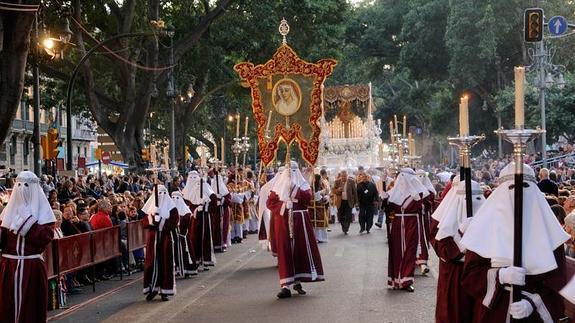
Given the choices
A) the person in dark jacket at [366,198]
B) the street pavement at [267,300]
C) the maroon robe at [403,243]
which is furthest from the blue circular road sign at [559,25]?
the maroon robe at [403,243]

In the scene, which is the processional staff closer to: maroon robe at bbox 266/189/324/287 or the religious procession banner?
maroon robe at bbox 266/189/324/287

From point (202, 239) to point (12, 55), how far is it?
509 centimetres

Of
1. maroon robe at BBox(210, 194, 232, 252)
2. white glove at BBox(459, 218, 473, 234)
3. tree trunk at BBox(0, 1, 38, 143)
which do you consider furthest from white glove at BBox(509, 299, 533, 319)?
maroon robe at BBox(210, 194, 232, 252)

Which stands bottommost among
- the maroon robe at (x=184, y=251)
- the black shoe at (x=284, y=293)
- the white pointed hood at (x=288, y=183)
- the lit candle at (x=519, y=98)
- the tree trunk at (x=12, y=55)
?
the black shoe at (x=284, y=293)

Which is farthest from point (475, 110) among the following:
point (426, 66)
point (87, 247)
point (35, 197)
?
point (35, 197)

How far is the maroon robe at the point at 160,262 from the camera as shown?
554 inches

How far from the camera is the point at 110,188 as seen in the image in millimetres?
29172

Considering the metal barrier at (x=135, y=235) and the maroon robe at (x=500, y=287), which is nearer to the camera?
the maroon robe at (x=500, y=287)

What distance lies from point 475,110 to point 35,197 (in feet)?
146

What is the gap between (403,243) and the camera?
14.5 metres

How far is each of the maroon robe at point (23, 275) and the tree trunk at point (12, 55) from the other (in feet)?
20.4

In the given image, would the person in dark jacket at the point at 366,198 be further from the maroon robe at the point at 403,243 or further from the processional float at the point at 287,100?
the maroon robe at the point at 403,243

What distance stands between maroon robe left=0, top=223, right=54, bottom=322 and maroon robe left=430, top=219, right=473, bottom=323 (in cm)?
453

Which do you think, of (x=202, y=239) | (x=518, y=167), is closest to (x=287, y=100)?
(x=202, y=239)
